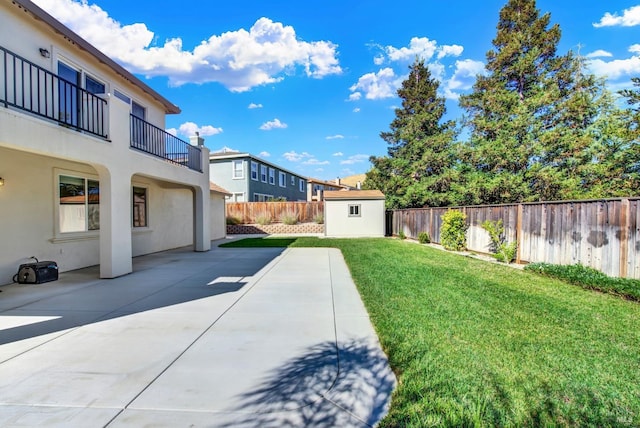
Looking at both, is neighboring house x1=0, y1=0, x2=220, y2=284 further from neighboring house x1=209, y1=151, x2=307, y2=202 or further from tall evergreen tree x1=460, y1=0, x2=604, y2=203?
tall evergreen tree x1=460, y1=0, x2=604, y2=203

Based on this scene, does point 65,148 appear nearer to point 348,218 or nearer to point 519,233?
point 519,233

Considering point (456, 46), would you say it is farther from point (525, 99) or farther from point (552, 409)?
point (552, 409)

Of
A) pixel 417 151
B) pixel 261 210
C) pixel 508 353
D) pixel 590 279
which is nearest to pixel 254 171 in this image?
pixel 261 210

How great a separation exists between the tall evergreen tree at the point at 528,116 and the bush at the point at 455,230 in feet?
19.6

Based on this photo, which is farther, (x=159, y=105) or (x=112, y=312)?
(x=159, y=105)

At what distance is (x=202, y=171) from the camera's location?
1187cm

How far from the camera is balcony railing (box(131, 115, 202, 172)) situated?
8547mm

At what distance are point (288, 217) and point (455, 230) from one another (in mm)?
12715

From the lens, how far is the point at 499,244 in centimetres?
962

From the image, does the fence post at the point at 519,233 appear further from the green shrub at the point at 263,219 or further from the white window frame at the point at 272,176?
the white window frame at the point at 272,176

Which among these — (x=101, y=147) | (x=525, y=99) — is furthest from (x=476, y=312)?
(x=525, y=99)

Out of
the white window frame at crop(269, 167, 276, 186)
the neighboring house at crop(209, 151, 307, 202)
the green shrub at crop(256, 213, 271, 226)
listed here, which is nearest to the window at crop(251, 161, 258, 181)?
the neighboring house at crop(209, 151, 307, 202)

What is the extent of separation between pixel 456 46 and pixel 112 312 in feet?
66.1

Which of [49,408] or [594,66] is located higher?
[594,66]
